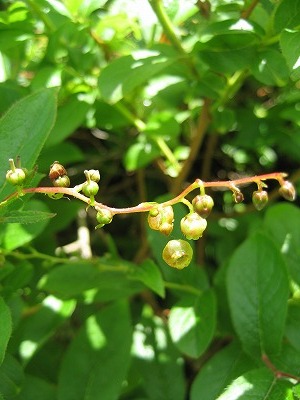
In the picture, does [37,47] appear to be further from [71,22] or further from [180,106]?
[180,106]

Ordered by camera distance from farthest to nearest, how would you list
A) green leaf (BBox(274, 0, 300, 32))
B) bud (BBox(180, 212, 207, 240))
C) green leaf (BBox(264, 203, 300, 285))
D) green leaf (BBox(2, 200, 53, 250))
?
green leaf (BBox(264, 203, 300, 285)), green leaf (BBox(2, 200, 53, 250)), green leaf (BBox(274, 0, 300, 32)), bud (BBox(180, 212, 207, 240))

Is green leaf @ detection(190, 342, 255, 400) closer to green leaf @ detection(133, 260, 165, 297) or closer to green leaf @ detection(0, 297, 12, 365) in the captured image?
green leaf @ detection(133, 260, 165, 297)

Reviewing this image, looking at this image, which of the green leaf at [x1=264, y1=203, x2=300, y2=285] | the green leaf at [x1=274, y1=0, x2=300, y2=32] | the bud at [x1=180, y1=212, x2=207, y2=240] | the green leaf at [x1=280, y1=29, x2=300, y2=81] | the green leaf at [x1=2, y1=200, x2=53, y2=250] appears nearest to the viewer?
the bud at [x1=180, y1=212, x2=207, y2=240]

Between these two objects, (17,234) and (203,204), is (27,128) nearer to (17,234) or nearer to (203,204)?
(17,234)

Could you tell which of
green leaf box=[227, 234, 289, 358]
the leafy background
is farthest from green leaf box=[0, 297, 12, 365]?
green leaf box=[227, 234, 289, 358]

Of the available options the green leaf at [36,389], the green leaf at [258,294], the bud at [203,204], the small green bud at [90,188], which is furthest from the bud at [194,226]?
the green leaf at [36,389]

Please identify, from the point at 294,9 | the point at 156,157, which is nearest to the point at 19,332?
the point at 156,157
